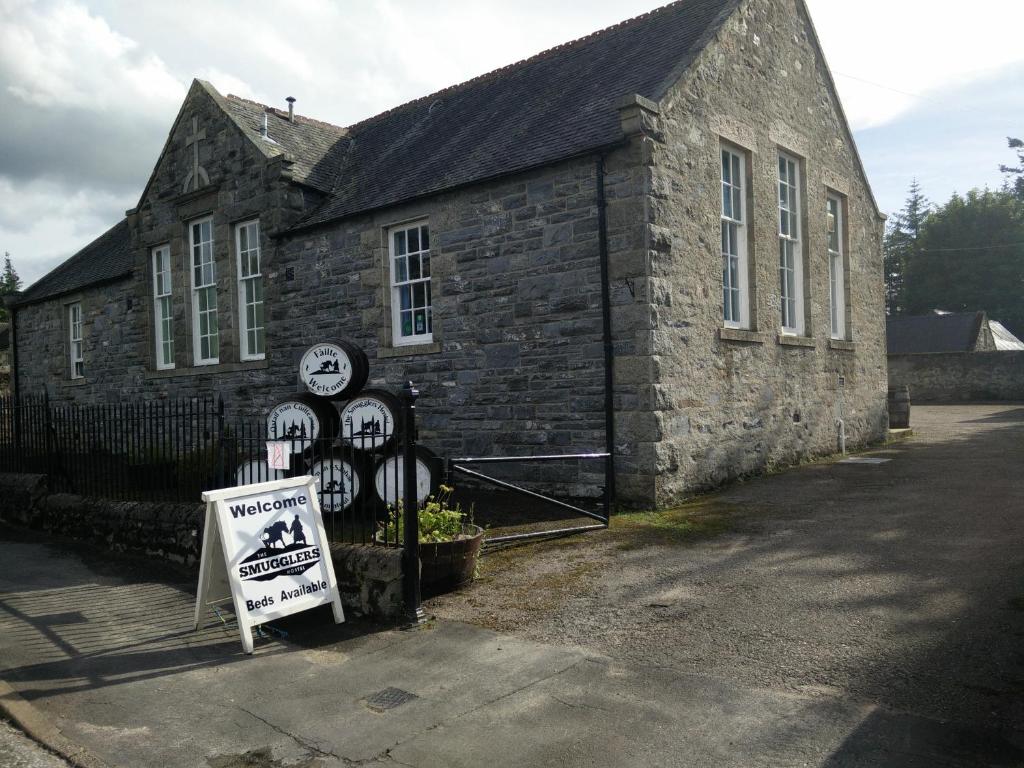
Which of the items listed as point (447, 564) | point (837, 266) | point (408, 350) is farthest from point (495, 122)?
point (447, 564)

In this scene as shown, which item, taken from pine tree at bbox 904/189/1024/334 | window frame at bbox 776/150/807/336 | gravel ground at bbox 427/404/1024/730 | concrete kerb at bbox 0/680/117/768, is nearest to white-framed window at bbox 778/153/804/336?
window frame at bbox 776/150/807/336

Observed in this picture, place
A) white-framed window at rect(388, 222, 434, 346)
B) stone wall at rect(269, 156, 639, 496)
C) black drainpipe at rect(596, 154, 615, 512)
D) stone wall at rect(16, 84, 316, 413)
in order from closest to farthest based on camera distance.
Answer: black drainpipe at rect(596, 154, 615, 512) < stone wall at rect(269, 156, 639, 496) < white-framed window at rect(388, 222, 434, 346) < stone wall at rect(16, 84, 316, 413)

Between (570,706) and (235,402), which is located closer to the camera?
(570,706)

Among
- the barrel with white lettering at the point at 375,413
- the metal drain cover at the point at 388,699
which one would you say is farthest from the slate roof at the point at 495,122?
the metal drain cover at the point at 388,699

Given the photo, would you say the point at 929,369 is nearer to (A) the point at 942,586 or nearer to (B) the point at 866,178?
(B) the point at 866,178

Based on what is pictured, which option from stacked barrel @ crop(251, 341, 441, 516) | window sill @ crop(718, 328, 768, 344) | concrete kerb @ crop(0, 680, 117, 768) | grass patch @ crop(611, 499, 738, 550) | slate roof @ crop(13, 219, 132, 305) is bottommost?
concrete kerb @ crop(0, 680, 117, 768)

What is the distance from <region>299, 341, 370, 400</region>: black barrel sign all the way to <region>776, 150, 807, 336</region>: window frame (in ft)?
24.8

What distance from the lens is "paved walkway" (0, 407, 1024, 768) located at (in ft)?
12.6

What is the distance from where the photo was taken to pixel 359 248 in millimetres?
13266

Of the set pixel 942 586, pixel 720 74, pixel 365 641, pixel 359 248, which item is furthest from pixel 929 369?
pixel 365 641

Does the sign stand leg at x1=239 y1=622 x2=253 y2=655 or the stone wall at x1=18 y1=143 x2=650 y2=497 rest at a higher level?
the stone wall at x1=18 y1=143 x2=650 y2=497

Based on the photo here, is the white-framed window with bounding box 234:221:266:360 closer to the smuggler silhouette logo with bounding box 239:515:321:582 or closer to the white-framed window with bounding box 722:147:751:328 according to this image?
the white-framed window with bounding box 722:147:751:328

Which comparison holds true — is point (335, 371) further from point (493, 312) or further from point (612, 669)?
point (612, 669)

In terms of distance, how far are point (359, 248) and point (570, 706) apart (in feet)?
33.6
